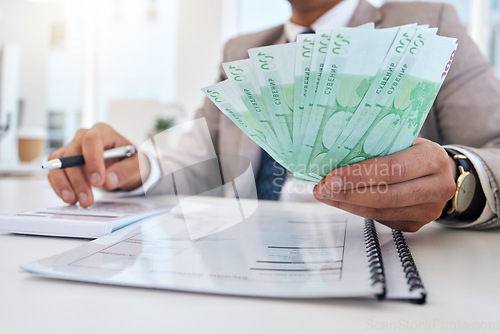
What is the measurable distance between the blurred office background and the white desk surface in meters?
4.26

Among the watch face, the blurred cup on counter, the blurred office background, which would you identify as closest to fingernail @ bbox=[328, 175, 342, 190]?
the watch face

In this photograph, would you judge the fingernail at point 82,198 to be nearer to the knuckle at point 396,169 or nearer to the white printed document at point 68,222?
the white printed document at point 68,222

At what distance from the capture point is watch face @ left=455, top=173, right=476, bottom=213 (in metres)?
0.57

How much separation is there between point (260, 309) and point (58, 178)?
1.81ft

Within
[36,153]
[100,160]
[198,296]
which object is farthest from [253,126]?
[36,153]

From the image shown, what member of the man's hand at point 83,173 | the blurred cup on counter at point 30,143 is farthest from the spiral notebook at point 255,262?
the blurred cup on counter at point 30,143

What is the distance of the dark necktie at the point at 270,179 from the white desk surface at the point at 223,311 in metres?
0.74

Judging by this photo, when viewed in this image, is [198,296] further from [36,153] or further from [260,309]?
[36,153]

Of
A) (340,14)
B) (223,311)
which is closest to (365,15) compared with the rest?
(340,14)

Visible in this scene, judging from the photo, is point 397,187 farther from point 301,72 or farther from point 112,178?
point 112,178

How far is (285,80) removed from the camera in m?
0.40

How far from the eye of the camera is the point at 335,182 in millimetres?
427

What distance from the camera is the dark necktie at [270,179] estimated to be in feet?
3.64

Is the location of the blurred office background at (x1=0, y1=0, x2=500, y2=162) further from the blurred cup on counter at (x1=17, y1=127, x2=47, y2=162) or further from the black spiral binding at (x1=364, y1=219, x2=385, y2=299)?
the black spiral binding at (x1=364, y1=219, x2=385, y2=299)
